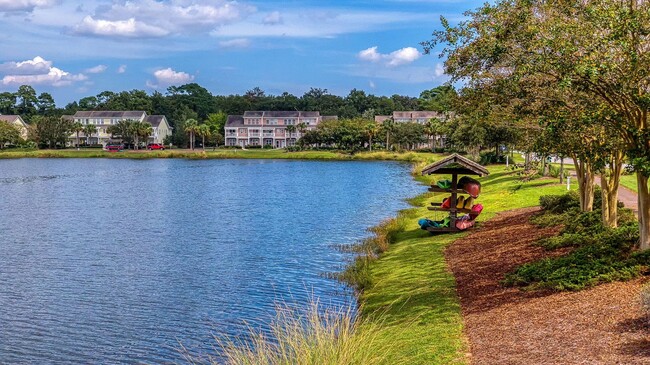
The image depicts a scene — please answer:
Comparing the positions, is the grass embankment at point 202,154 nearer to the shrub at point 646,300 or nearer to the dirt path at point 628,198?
the dirt path at point 628,198

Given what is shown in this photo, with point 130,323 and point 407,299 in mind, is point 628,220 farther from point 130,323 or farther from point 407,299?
point 130,323

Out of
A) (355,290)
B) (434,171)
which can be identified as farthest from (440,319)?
(434,171)

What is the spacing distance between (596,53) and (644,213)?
5023 millimetres

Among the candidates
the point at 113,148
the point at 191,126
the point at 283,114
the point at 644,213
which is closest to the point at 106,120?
the point at 113,148

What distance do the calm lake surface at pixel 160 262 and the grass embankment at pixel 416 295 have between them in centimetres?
196

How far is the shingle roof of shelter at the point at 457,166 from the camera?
2784 cm

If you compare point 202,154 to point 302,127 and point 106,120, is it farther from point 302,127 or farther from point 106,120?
point 106,120

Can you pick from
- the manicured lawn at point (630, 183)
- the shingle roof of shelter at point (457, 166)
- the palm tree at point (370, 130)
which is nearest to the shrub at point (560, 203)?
the shingle roof of shelter at point (457, 166)

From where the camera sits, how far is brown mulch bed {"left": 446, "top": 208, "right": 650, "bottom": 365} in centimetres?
1166

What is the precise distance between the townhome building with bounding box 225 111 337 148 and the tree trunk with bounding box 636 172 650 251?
495 feet

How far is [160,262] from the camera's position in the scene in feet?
98.4

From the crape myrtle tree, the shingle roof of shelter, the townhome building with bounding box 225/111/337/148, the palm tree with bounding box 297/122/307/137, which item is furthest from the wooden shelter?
the townhome building with bounding box 225/111/337/148

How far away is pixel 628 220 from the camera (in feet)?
73.5

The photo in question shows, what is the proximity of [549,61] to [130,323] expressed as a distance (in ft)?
46.8
